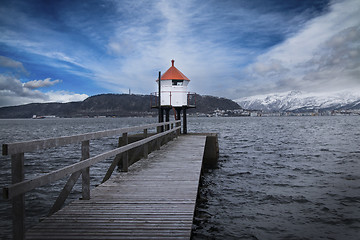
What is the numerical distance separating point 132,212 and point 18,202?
5.78ft

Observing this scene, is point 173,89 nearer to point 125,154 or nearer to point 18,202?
point 125,154

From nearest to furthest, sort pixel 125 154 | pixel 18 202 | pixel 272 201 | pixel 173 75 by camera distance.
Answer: pixel 18 202, pixel 125 154, pixel 272 201, pixel 173 75

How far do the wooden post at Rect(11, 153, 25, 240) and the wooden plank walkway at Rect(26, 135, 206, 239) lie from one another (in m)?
0.34

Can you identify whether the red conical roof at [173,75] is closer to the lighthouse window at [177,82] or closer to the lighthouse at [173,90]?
the lighthouse at [173,90]

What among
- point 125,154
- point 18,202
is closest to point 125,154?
point 125,154

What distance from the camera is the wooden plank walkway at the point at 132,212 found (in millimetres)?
3639

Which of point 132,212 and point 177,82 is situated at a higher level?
point 177,82

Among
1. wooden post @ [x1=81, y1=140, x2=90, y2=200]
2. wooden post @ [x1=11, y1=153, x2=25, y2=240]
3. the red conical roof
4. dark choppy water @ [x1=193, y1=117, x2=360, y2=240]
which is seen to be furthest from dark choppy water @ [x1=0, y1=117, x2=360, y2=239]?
the red conical roof

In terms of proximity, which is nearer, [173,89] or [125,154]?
[125,154]

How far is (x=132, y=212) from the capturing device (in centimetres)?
445

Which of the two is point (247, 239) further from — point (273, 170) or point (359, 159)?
point (359, 159)

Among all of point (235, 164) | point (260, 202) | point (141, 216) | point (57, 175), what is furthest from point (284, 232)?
point (235, 164)

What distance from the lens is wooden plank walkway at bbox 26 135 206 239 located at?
11.9 feet

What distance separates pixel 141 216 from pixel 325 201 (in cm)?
682
